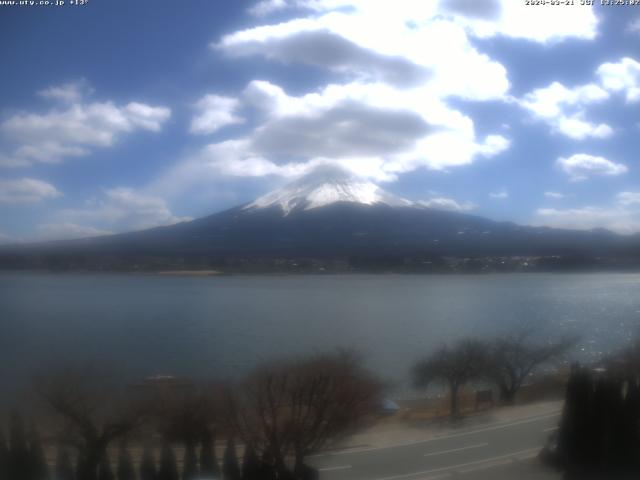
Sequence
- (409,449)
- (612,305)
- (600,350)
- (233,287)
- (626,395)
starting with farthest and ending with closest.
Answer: (233,287) < (612,305) < (600,350) < (626,395) < (409,449)

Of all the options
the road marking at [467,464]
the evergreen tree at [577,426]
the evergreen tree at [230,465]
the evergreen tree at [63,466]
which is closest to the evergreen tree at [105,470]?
the evergreen tree at [63,466]

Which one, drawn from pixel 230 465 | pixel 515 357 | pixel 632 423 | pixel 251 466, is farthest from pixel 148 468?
pixel 632 423

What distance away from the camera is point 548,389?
463 centimetres

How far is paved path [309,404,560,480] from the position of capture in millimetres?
3477

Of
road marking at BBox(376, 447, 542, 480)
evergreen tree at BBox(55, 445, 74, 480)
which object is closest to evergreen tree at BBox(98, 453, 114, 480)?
evergreen tree at BBox(55, 445, 74, 480)

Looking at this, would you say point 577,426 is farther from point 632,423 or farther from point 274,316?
point 274,316

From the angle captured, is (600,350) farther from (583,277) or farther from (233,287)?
(233,287)

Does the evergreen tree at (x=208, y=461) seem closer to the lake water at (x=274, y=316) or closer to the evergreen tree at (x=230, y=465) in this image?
the evergreen tree at (x=230, y=465)

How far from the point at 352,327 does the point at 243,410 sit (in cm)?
186

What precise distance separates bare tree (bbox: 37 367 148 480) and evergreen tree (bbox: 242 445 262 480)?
716 millimetres

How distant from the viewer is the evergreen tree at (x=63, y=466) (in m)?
3.21

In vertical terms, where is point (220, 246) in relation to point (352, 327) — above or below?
above

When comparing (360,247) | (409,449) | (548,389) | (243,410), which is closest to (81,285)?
(360,247)

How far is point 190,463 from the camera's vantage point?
3.34 meters
